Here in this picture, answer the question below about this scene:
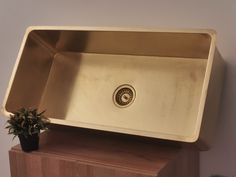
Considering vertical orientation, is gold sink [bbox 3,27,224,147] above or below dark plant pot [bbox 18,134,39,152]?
above

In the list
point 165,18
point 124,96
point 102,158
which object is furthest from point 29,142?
point 165,18

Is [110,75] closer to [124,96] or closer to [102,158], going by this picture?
[124,96]

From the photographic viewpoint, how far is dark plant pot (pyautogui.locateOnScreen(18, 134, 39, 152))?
87 centimetres

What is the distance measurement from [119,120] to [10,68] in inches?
17.5

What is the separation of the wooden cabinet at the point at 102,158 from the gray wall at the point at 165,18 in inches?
3.2

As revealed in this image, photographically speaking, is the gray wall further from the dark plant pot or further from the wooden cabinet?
the dark plant pot

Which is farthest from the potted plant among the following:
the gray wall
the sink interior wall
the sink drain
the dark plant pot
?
A: the gray wall

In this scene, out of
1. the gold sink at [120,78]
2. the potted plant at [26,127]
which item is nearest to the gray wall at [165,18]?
the gold sink at [120,78]

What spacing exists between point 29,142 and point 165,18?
44cm

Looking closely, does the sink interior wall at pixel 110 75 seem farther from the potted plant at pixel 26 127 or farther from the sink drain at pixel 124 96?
the potted plant at pixel 26 127

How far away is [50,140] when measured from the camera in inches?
37.8

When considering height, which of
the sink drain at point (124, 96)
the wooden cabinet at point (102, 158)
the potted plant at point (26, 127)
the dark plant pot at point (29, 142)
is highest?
the sink drain at point (124, 96)

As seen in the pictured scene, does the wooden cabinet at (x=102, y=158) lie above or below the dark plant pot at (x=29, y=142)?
below

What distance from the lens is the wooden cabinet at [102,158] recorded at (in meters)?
0.79
